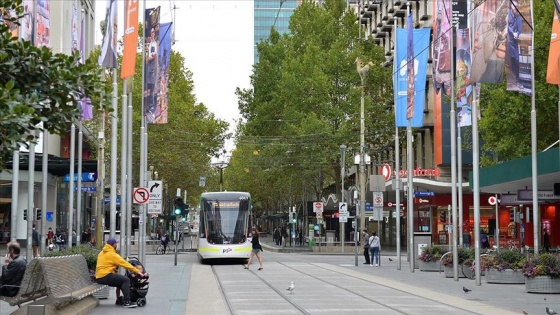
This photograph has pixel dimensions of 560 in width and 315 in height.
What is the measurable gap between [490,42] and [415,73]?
28.5 ft

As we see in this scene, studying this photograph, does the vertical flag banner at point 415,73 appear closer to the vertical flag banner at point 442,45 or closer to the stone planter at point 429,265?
the vertical flag banner at point 442,45

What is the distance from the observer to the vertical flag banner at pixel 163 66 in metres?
33.2

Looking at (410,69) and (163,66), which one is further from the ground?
(410,69)

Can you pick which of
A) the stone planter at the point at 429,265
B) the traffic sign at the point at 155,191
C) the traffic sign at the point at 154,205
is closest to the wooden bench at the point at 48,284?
the traffic sign at the point at 155,191

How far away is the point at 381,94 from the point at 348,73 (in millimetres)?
5832

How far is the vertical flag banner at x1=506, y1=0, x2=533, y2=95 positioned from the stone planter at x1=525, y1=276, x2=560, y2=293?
6344mm

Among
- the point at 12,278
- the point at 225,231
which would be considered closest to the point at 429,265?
the point at 225,231

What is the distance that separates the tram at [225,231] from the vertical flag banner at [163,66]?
1110cm

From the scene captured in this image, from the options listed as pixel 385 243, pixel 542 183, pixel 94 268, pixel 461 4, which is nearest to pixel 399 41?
pixel 542 183

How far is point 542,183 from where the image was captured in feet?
135

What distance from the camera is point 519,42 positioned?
27891 mm

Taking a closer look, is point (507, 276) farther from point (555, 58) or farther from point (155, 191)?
point (155, 191)

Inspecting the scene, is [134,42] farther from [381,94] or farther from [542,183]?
[381,94]

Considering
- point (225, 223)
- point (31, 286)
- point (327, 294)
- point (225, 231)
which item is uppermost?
point (225, 223)
